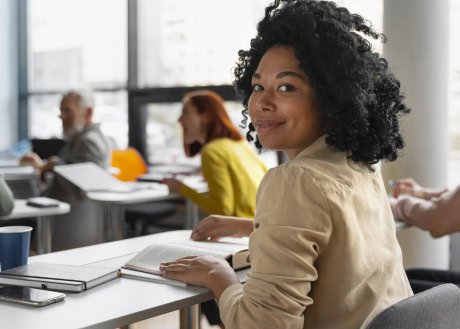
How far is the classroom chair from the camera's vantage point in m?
4.78

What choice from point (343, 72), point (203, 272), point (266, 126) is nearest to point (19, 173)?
point (203, 272)

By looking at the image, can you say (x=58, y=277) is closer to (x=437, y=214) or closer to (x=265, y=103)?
(x=265, y=103)

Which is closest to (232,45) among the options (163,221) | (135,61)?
(135,61)

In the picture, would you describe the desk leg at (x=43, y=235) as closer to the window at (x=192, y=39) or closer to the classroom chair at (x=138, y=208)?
the classroom chair at (x=138, y=208)

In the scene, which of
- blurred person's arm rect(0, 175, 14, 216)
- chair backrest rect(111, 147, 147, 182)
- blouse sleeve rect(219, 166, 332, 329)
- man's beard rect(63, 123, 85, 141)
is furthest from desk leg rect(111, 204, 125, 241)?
blouse sleeve rect(219, 166, 332, 329)

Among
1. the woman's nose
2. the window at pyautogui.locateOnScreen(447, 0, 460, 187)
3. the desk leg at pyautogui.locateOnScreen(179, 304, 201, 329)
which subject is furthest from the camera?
the window at pyautogui.locateOnScreen(447, 0, 460, 187)

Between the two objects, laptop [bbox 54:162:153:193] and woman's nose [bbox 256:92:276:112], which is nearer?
woman's nose [bbox 256:92:276:112]

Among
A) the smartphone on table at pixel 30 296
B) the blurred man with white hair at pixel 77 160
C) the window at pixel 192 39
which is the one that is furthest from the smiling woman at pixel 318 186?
the window at pixel 192 39

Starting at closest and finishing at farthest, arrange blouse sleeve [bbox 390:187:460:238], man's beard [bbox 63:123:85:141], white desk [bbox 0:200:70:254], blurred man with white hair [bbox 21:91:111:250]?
blouse sleeve [bbox 390:187:460:238], white desk [bbox 0:200:70:254], blurred man with white hair [bbox 21:91:111:250], man's beard [bbox 63:123:85:141]

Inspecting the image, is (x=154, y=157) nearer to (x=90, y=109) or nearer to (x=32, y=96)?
(x=90, y=109)

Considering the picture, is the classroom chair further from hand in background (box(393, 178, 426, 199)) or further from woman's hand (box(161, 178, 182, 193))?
hand in background (box(393, 178, 426, 199))

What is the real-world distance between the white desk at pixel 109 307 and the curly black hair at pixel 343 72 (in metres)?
0.50

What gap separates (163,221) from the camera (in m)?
5.38

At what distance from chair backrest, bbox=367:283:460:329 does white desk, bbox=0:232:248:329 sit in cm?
48
